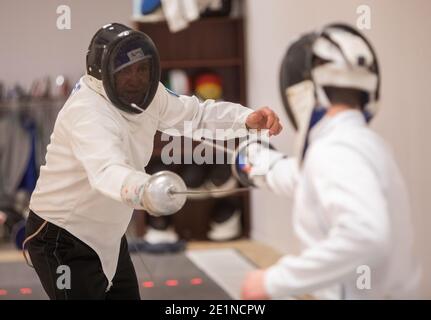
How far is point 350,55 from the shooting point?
143cm

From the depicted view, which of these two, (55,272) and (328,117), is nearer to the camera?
(328,117)

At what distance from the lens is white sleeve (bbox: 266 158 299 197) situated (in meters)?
1.53

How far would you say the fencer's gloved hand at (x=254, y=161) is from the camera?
1.64m

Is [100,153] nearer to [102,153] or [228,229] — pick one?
[102,153]

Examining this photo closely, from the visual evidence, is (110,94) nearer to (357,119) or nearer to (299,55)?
(299,55)

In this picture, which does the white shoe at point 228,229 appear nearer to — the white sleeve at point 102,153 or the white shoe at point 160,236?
the white shoe at point 160,236

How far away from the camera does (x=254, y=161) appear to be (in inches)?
65.7

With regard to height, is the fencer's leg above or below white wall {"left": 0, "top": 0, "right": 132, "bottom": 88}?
below

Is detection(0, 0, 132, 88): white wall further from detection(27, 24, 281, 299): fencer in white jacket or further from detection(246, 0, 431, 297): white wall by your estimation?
detection(246, 0, 431, 297): white wall

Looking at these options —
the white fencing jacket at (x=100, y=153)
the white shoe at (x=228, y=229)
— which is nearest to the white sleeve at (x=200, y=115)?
the white fencing jacket at (x=100, y=153)

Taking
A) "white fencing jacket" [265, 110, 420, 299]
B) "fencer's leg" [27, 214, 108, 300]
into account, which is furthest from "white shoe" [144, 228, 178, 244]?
"white fencing jacket" [265, 110, 420, 299]

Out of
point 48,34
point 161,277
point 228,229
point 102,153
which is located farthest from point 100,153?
point 228,229
